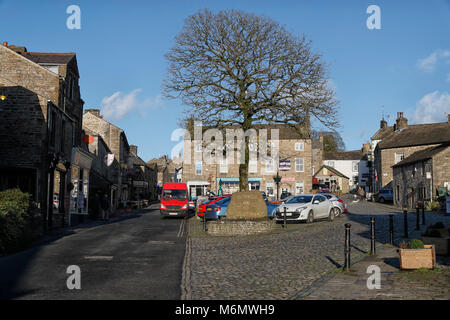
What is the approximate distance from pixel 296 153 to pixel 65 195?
133 ft

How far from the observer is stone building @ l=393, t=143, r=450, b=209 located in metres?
37.4

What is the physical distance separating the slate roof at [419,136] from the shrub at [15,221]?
150 feet

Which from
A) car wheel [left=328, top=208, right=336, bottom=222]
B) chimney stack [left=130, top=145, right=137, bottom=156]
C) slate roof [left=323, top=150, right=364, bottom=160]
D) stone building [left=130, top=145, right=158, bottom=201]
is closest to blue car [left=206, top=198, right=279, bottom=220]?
car wheel [left=328, top=208, right=336, bottom=222]

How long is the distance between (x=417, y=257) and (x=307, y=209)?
13.9 m

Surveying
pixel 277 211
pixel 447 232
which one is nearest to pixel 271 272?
pixel 447 232

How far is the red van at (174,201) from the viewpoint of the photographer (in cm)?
3167

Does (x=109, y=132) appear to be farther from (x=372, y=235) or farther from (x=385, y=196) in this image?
(x=372, y=235)

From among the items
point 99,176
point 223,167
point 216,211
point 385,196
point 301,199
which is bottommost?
point 216,211

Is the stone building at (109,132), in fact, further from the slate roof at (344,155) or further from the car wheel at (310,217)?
the slate roof at (344,155)

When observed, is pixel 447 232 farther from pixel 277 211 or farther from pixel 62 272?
pixel 277 211

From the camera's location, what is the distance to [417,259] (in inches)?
390

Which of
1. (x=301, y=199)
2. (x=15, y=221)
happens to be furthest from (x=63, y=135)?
(x=301, y=199)

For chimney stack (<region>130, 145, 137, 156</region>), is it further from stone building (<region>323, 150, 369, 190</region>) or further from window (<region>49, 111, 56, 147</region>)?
window (<region>49, 111, 56, 147</region>)

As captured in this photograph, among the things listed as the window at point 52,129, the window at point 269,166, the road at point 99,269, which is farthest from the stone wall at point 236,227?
the window at point 269,166
